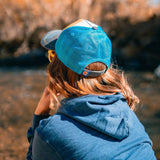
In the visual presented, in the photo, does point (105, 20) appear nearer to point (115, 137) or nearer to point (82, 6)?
point (82, 6)

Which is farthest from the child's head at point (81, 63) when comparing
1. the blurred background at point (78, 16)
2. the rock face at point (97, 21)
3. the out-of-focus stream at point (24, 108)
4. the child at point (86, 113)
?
the rock face at point (97, 21)

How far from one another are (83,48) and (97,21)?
1181cm

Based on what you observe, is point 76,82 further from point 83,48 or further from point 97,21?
point 97,21

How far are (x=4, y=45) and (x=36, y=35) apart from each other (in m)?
1.64

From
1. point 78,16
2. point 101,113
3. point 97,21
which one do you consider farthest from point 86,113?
point 78,16

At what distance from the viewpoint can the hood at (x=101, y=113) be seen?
2.89 ft

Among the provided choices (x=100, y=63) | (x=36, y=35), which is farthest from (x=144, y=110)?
(x=36, y=35)

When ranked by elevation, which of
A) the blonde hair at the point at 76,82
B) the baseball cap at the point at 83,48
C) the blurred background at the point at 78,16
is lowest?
the blurred background at the point at 78,16

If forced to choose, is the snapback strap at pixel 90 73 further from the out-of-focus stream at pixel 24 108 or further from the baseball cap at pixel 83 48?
the out-of-focus stream at pixel 24 108

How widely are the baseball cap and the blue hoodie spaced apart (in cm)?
14

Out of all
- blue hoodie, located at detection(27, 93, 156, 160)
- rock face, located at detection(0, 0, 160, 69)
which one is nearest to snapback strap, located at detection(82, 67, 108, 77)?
blue hoodie, located at detection(27, 93, 156, 160)

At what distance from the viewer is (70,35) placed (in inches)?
38.9

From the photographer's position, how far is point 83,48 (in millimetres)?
969

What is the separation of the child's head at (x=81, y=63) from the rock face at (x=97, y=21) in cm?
1034
